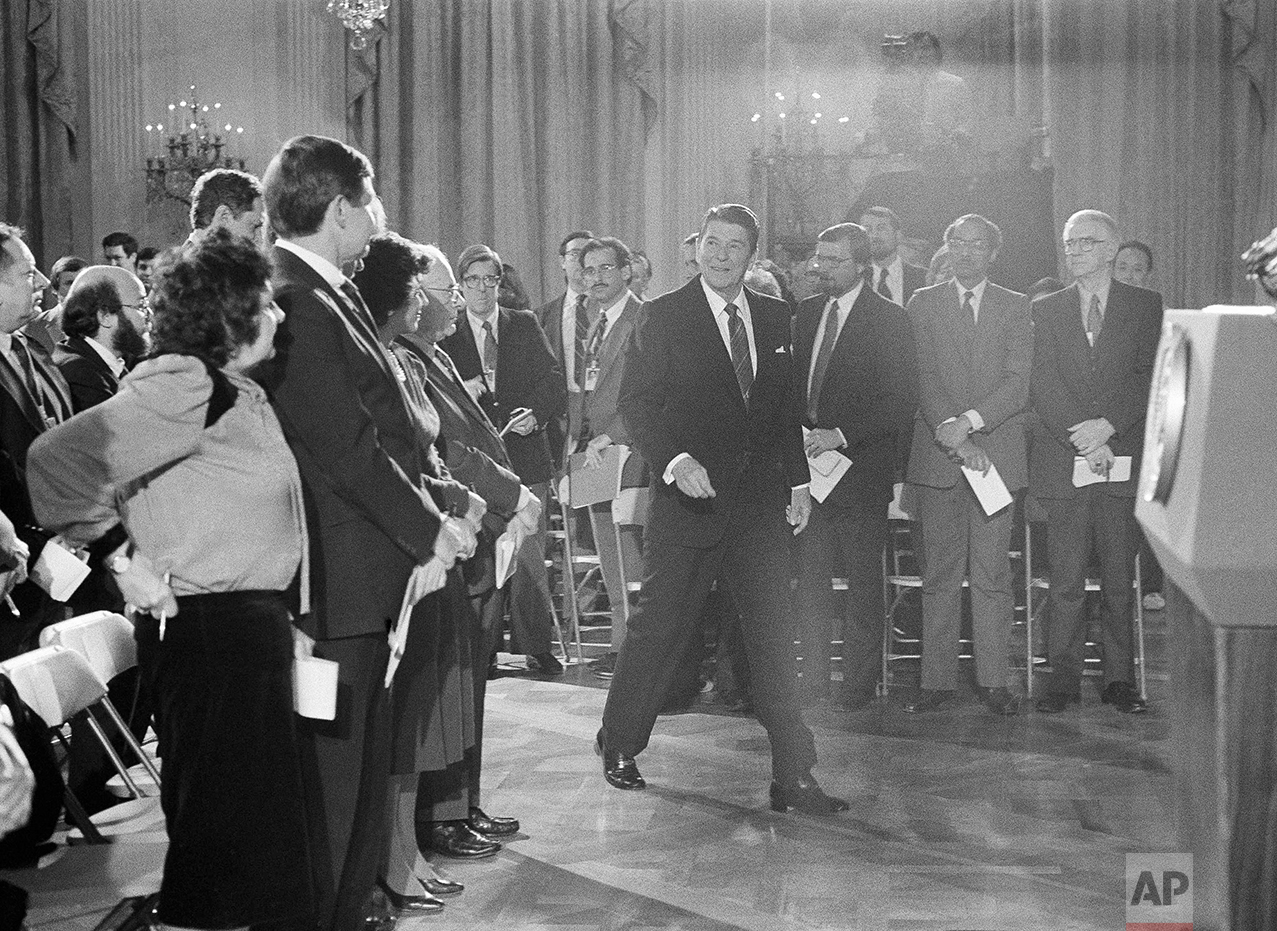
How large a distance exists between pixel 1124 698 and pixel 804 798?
1856 mm

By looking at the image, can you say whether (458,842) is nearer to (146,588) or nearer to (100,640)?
(100,640)

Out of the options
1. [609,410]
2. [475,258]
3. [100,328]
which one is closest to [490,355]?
[475,258]

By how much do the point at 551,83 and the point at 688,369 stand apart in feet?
21.7

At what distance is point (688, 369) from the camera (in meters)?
4.42

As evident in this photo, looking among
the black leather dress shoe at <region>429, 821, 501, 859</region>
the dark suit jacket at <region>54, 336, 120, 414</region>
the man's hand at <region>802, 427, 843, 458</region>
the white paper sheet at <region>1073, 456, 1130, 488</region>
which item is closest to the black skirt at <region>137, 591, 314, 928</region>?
the black leather dress shoe at <region>429, 821, 501, 859</region>

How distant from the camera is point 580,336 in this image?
700cm

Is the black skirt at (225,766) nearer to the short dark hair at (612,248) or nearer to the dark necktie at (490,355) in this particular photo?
the dark necktie at (490,355)

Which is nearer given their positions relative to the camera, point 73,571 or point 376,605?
point 376,605

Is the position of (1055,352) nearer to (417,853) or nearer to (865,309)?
(865,309)

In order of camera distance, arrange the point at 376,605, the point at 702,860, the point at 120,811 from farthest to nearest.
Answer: the point at 702,860 < the point at 120,811 < the point at 376,605

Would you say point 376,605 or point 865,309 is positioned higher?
point 865,309

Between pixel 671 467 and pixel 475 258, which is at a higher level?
pixel 475 258

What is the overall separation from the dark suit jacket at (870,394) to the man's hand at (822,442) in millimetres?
50

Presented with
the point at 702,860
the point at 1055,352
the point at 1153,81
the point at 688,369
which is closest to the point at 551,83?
the point at 1153,81
